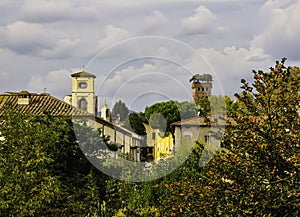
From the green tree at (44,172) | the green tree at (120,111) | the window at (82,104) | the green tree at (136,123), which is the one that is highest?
the window at (82,104)

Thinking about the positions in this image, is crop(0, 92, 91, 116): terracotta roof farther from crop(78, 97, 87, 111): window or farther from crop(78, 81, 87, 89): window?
crop(78, 97, 87, 111): window

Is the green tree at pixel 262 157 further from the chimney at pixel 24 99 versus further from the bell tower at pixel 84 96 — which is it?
the bell tower at pixel 84 96

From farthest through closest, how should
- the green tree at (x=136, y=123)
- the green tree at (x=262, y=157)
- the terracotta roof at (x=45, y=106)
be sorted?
1. the terracotta roof at (x=45, y=106)
2. the green tree at (x=136, y=123)
3. the green tree at (x=262, y=157)

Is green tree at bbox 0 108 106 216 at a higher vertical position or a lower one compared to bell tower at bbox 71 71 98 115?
lower

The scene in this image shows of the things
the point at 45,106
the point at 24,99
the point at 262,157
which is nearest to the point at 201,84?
the point at 262,157

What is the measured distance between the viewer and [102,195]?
70.5 feet

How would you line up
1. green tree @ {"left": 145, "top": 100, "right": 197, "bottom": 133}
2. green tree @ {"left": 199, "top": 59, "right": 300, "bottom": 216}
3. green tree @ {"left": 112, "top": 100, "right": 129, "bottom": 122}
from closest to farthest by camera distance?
green tree @ {"left": 199, "top": 59, "right": 300, "bottom": 216}, green tree @ {"left": 112, "top": 100, "right": 129, "bottom": 122}, green tree @ {"left": 145, "top": 100, "right": 197, "bottom": 133}

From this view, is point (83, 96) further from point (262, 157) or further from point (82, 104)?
point (262, 157)

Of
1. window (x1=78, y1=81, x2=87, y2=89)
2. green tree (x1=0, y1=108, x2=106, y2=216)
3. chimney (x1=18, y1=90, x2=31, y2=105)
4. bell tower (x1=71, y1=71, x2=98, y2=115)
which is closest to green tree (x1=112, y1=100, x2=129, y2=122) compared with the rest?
green tree (x1=0, y1=108, x2=106, y2=216)

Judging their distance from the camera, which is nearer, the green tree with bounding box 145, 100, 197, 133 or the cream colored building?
the green tree with bounding box 145, 100, 197, 133

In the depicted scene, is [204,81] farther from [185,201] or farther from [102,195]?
[185,201]

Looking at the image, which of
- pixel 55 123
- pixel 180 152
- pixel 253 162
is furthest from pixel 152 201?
pixel 253 162

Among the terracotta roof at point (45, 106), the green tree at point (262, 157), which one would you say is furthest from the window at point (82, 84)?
the green tree at point (262, 157)

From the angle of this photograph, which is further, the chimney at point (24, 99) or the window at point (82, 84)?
the window at point (82, 84)
